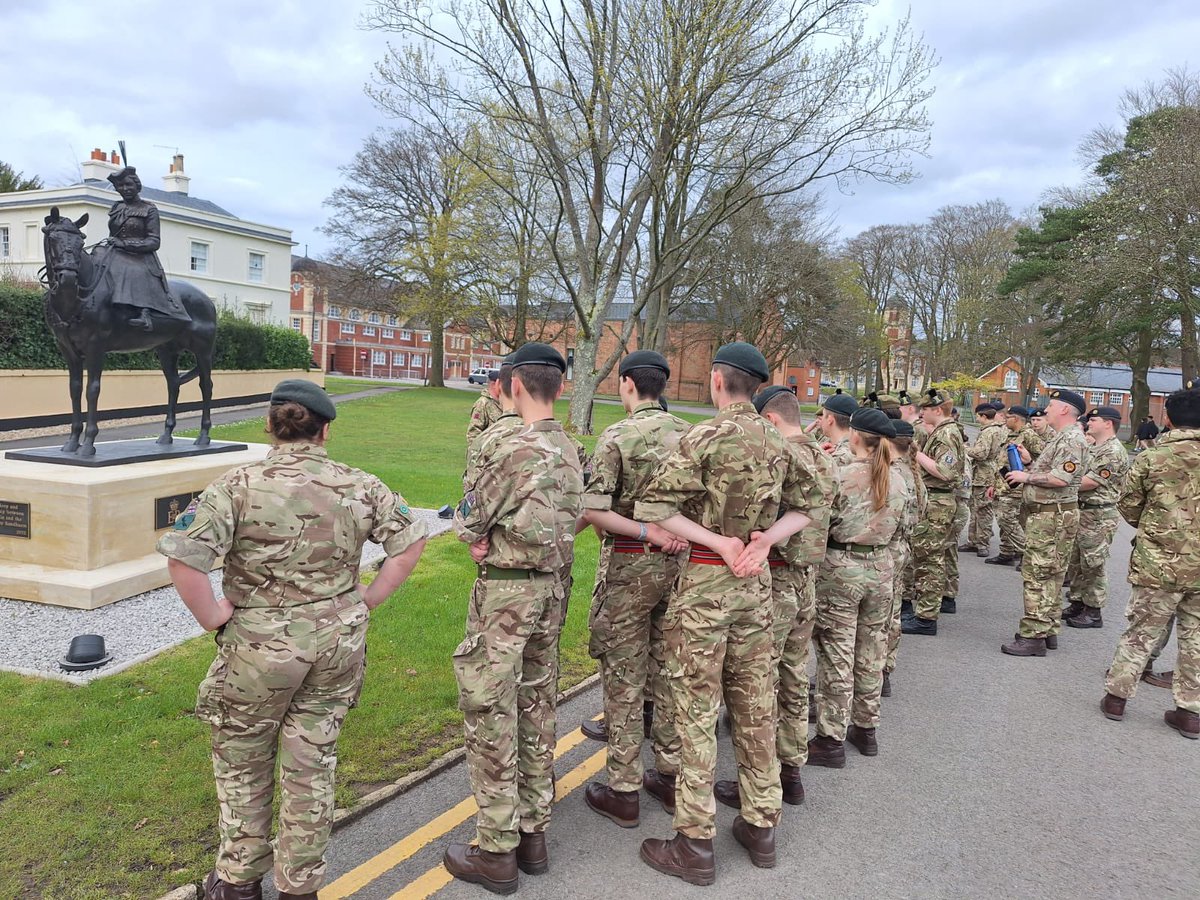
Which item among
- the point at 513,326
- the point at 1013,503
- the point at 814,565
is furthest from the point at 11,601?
the point at 513,326

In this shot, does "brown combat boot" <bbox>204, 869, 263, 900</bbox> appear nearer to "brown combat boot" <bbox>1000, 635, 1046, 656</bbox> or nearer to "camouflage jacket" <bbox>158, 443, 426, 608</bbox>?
"camouflage jacket" <bbox>158, 443, 426, 608</bbox>

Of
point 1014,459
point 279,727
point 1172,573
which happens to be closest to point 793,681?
point 279,727

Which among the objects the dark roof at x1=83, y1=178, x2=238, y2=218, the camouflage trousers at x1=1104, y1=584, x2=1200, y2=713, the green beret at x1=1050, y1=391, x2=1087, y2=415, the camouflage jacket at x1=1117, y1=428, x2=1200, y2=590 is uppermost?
the dark roof at x1=83, y1=178, x2=238, y2=218

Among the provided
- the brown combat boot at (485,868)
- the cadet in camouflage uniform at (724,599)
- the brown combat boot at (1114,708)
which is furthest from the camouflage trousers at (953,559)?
the brown combat boot at (485,868)

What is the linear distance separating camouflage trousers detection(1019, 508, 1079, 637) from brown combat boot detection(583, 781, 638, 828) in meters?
5.02

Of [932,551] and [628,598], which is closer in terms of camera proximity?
[628,598]

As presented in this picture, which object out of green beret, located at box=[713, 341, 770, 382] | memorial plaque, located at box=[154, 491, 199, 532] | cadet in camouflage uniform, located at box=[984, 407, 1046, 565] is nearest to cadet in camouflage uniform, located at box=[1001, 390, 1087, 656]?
cadet in camouflage uniform, located at box=[984, 407, 1046, 565]

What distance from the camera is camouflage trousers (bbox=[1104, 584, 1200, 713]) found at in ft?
17.9

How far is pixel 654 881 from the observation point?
3.41 metres

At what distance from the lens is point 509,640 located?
331cm

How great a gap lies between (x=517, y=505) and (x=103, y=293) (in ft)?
22.3

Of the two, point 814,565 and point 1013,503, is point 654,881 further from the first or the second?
point 1013,503

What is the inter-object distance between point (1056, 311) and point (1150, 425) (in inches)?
1050

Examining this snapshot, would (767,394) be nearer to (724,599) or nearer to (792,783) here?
(724,599)
